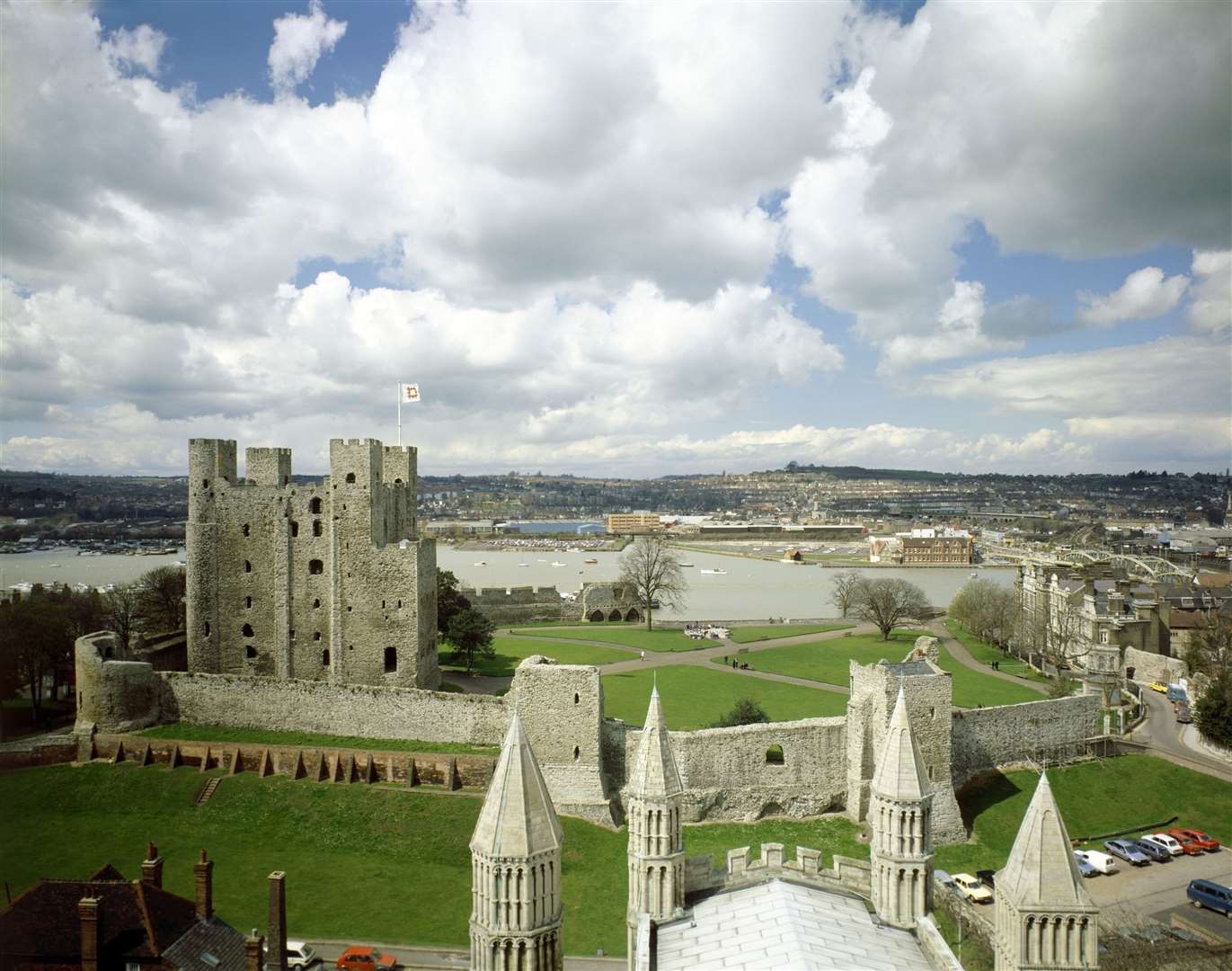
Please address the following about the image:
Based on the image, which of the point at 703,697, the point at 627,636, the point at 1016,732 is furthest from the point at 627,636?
the point at 1016,732

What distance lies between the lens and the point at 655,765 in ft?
35.2

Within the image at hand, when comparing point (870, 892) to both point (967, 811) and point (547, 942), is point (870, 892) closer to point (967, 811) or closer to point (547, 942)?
point (547, 942)

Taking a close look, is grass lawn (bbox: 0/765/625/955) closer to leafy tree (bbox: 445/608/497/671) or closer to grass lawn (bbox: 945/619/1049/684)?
leafy tree (bbox: 445/608/497/671)

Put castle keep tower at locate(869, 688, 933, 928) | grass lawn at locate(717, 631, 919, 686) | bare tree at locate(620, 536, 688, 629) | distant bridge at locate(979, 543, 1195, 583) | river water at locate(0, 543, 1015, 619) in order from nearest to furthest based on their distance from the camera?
castle keep tower at locate(869, 688, 933, 928), grass lawn at locate(717, 631, 919, 686), river water at locate(0, 543, 1015, 619), bare tree at locate(620, 536, 688, 629), distant bridge at locate(979, 543, 1195, 583)

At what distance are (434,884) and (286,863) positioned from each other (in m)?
3.59

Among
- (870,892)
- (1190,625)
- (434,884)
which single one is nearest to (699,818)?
(434,884)

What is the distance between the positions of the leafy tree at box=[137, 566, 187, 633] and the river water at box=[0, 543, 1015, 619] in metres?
2.25

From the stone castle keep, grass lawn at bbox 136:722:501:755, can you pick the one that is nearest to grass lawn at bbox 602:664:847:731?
the stone castle keep

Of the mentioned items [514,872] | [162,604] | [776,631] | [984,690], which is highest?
[514,872]

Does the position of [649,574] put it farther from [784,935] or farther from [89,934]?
[89,934]

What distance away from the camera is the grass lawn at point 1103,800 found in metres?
21.3

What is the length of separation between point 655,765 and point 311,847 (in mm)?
12447

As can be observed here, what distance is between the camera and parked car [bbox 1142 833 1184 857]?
2055 centimetres

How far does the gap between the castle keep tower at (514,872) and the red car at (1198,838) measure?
20.1 m
